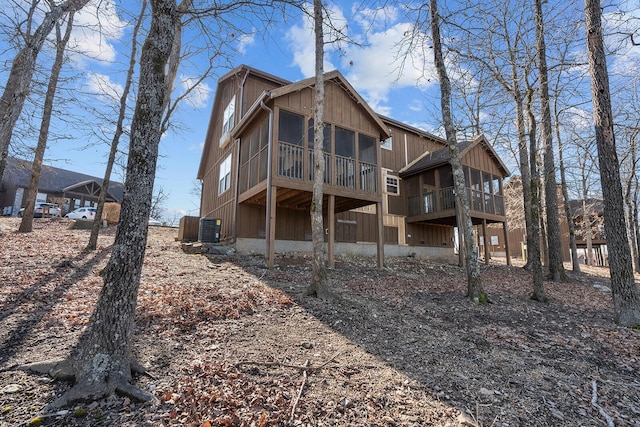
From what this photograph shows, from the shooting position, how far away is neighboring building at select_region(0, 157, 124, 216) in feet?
93.0

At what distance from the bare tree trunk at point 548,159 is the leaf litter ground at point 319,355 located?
4.61m

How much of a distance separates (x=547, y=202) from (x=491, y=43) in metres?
6.35

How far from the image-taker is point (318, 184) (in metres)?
7.05

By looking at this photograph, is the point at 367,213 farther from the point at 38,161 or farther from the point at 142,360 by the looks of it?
the point at 38,161

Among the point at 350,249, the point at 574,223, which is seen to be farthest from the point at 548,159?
the point at 574,223

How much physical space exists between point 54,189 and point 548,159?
3929cm

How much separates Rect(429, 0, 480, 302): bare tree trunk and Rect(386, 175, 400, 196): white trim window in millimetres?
8527

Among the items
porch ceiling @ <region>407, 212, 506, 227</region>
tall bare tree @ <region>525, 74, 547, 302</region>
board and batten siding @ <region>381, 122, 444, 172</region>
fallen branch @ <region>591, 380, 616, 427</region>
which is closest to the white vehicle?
board and batten siding @ <region>381, 122, 444, 172</region>

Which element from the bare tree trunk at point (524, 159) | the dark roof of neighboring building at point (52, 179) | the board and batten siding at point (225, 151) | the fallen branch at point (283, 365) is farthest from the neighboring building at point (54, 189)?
the bare tree trunk at point (524, 159)

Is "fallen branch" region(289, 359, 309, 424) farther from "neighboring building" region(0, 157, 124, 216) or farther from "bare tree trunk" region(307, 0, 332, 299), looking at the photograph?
"neighboring building" region(0, 157, 124, 216)

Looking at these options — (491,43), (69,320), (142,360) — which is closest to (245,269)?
(69,320)

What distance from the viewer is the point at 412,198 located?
16.9 metres

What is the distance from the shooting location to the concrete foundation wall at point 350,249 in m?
12.2

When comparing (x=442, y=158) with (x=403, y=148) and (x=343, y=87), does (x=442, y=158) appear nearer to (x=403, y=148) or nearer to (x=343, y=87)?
(x=403, y=148)
